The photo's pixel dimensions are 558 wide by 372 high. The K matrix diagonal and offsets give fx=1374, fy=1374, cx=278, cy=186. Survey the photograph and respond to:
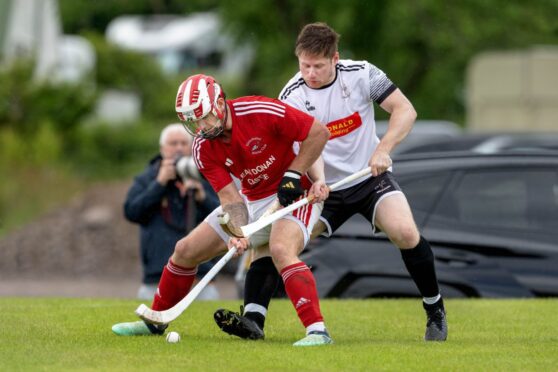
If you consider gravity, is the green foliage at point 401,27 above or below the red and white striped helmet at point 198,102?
below

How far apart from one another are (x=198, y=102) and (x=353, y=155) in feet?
4.38

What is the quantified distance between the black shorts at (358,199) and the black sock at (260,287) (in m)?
0.46

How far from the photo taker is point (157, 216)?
1197 centimetres

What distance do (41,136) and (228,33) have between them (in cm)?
944

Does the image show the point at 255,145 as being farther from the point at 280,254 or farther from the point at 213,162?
the point at 280,254

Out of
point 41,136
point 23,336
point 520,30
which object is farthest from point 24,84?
point 23,336

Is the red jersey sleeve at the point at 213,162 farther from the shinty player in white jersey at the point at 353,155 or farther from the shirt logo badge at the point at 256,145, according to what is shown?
the shinty player in white jersey at the point at 353,155

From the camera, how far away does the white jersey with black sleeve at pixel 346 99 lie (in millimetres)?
8750

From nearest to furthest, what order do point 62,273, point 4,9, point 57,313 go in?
point 57,313
point 62,273
point 4,9

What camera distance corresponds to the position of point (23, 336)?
342 inches

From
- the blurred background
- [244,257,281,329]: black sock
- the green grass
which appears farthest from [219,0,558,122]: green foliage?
[244,257,281,329]: black sock

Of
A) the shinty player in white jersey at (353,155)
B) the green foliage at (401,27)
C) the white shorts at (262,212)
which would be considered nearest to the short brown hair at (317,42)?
the shinty player in white jersey at (353,155)

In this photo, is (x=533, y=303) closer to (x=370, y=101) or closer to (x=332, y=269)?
(x=332, y=269)

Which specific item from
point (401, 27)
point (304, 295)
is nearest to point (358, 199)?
point (304, 295)
